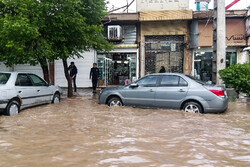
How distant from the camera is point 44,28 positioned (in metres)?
10.4

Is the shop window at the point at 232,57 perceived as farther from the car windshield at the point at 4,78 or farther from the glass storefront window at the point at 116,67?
the car windshield at the point at 4,78

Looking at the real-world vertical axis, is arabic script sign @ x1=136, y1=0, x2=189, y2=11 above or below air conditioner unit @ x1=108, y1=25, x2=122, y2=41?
above

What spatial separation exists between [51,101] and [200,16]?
12277 millimetres

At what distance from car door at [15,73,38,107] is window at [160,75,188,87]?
4.60m

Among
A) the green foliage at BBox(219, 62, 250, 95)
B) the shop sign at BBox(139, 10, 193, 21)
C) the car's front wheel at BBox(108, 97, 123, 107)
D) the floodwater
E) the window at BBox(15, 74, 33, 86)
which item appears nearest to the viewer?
the floodwater

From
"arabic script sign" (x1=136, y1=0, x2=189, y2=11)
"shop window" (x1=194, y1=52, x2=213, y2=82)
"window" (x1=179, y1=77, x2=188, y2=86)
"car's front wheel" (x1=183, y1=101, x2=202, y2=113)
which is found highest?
"arabic script sign" (x1=136, y1=0, x2=189, y2=11)

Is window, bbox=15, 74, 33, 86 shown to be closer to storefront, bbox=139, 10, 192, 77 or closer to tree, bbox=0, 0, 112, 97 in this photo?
tree, bbox=0, 0, 112, 97

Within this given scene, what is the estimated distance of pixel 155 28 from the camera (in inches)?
706

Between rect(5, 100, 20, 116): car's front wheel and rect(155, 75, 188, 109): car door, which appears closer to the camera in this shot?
rect(5, 100, 20, 116): car's front wheel

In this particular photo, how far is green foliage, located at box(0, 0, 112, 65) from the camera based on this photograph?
30.6 feet

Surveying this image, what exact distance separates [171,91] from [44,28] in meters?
6.49

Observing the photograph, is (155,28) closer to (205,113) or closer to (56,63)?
(56,63)

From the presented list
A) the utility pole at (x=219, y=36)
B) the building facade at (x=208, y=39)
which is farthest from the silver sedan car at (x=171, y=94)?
the building facade at (x=208, y=39)

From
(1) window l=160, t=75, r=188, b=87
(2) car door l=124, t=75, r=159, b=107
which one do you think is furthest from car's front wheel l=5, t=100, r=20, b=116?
(1) window l=160, t=75, r=188, b=87
